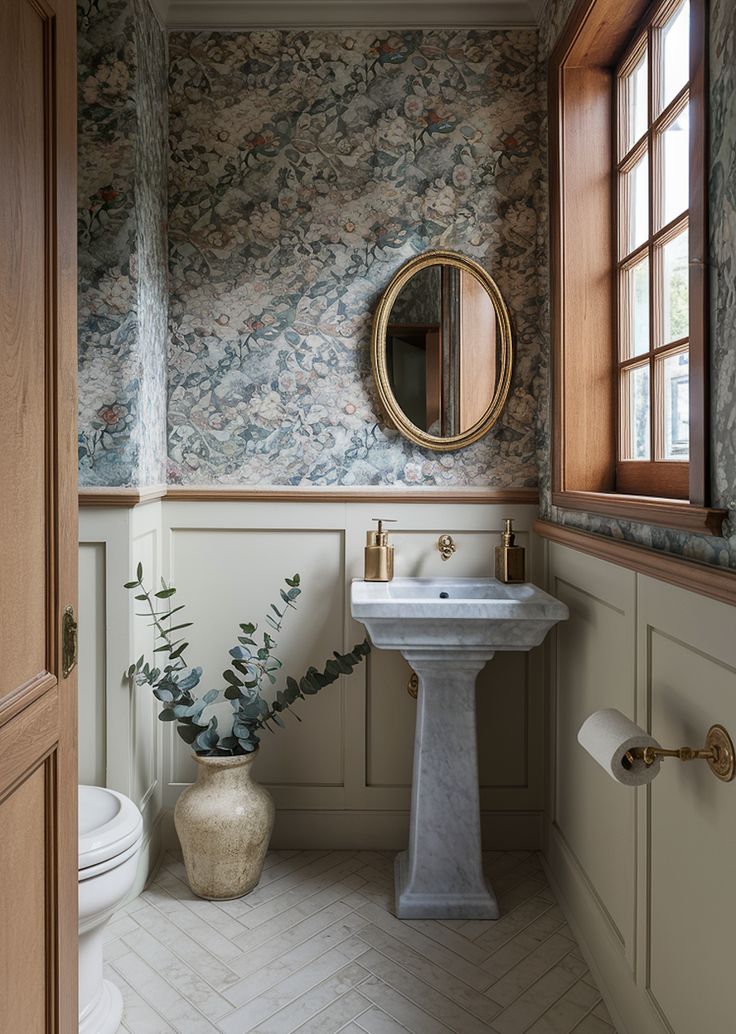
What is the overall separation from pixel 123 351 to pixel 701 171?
1.55 metres

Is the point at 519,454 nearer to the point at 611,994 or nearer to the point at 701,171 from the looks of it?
the point at 701,171

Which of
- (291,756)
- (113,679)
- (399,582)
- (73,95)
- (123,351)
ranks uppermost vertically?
(73,95)

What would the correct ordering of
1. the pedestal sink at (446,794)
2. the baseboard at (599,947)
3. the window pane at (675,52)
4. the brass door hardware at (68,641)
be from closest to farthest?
the brass door hardware at (68,641), the baseboard at (599,947), the window pane at (675,52), the pedestal sink at (446,794)

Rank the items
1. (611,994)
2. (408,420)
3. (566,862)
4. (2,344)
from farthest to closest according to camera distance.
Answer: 1. (408,420)
2. (566,862)
3. (611,994)
4. (2,344)

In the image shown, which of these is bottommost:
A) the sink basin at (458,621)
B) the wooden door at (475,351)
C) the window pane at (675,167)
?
the sink basin at (458,621)

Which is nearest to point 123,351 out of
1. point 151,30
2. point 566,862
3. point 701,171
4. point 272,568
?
point 272,568

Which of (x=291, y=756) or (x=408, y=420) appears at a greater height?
(x=408, y=420)

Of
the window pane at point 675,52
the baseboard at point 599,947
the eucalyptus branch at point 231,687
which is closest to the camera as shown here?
the baseboard at point 599,947

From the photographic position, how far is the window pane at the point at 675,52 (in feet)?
5.70

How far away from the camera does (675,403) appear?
1.83 m

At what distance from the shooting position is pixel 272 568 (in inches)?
100

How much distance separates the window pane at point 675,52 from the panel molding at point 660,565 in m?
1.04

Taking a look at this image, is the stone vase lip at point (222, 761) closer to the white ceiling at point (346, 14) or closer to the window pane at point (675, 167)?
the window pane at point (675, 167)

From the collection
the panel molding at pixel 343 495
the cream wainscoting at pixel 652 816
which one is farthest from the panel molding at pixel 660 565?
the panel molding at pixel 343 495
